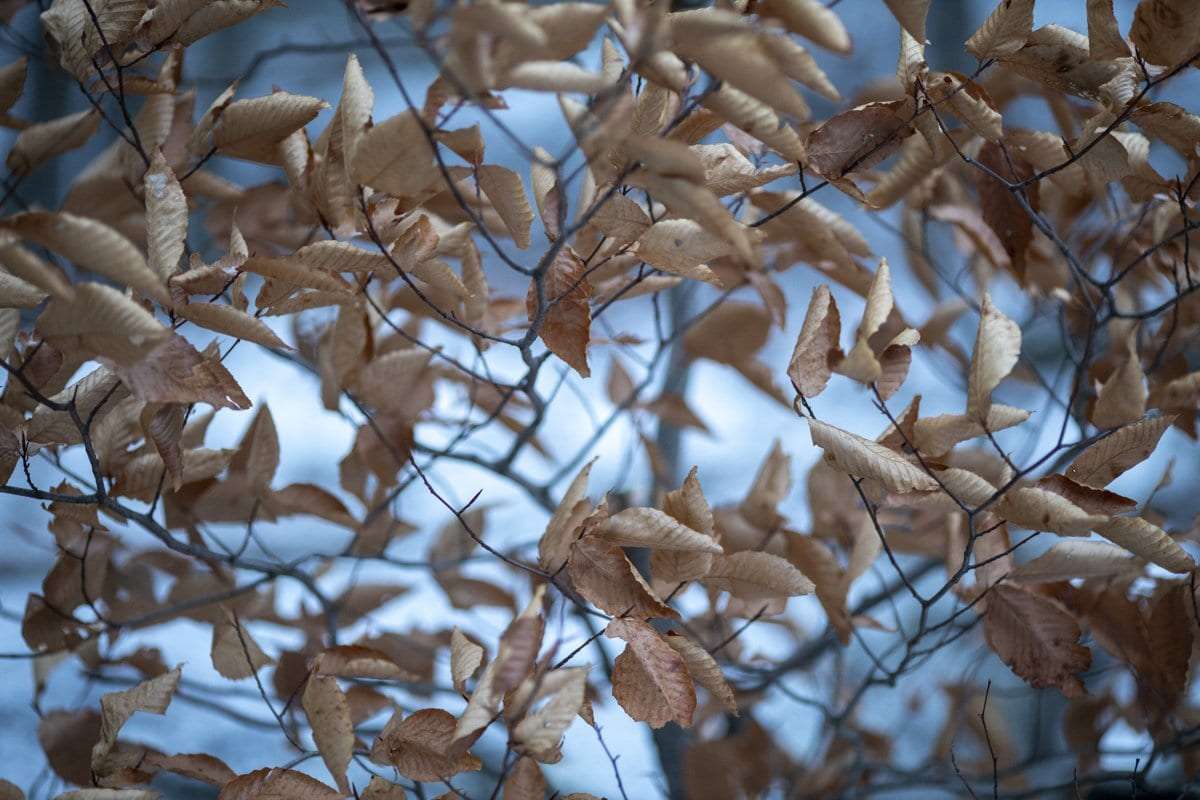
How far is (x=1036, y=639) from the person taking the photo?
20.4 inches

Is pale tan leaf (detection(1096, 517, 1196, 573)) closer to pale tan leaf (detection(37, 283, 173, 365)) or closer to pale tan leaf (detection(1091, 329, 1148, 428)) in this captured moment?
pale tan leaf (detection(1091, 329, 1148, 428))

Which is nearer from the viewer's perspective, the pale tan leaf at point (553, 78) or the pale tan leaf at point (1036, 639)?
the pale tan leaf at point (553, 78)

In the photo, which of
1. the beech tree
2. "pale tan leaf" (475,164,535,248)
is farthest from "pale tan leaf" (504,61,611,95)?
"pale tan leaf" (475,164,535,248)

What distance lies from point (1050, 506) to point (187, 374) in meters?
0.37

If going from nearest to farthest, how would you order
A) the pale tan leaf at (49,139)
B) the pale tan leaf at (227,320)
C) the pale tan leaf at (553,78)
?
the pale tan leaf at (553,78)
the pale tan leaf at (227,320)
the pale tan leaf at (49,139)

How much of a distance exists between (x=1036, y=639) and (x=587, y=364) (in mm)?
274

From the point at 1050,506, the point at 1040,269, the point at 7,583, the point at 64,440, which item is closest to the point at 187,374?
the point at 64,440

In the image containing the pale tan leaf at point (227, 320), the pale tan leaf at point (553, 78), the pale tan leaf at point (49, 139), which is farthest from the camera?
the pale tan leaf at point (49, 139)

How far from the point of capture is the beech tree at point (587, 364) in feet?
1.32

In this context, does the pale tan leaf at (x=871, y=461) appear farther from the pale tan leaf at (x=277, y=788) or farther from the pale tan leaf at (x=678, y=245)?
the pale tan leaf at (x=277, y=788)

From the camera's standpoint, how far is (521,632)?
1.31 ft

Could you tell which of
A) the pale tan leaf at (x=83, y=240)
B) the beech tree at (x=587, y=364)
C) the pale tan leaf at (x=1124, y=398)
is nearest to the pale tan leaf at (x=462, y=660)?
the beech tree at (x=587, y=364)

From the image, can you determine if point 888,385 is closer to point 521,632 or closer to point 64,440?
point 521,632

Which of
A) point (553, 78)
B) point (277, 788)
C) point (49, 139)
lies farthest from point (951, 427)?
point (49, 139)
